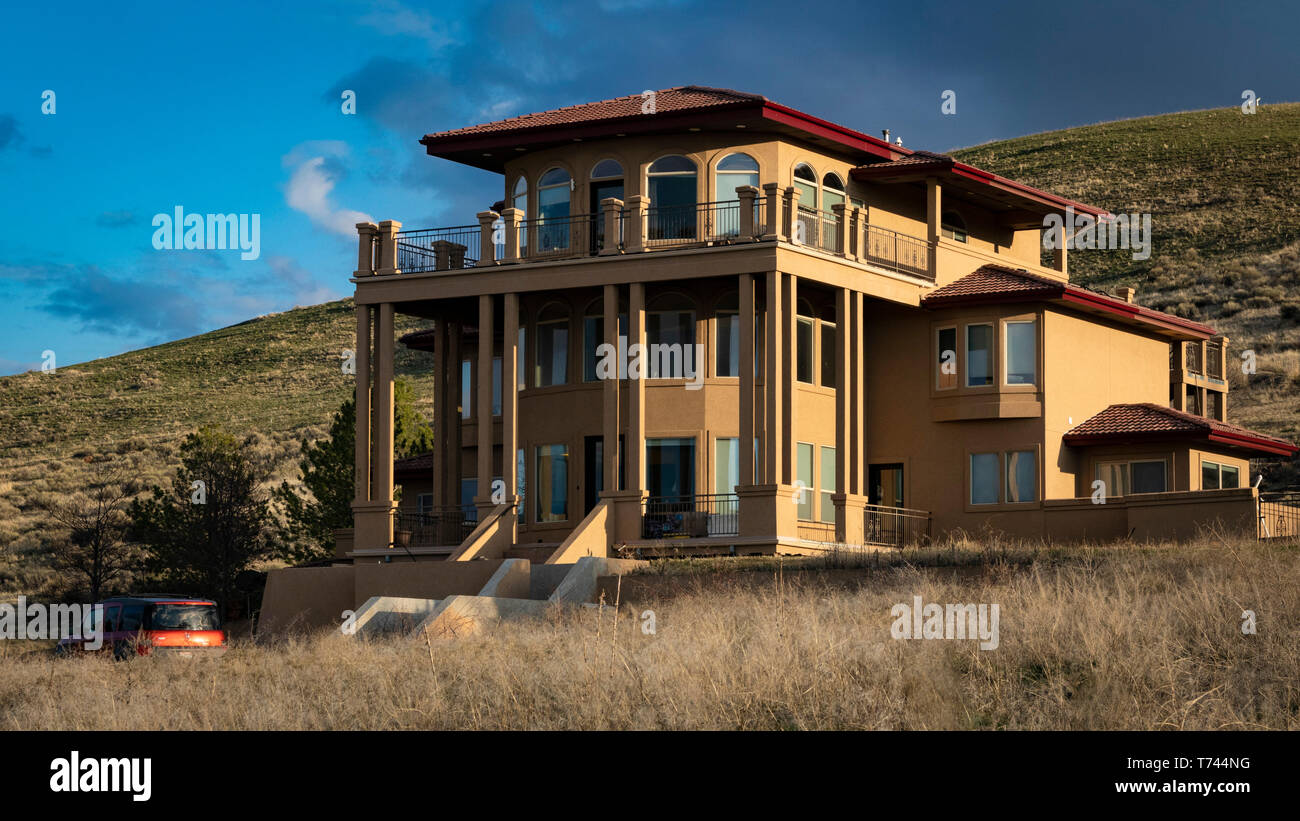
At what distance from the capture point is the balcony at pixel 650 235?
31328 mm

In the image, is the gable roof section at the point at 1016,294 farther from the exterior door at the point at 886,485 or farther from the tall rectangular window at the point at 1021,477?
the exterior door at the point at 886,485

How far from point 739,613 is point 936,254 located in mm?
16192

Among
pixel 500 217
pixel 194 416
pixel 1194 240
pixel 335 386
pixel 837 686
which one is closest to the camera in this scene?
pixel 837 686

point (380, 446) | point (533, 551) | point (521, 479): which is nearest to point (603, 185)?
point (521, 479)

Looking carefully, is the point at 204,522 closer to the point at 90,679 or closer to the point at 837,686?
the point at 90,679

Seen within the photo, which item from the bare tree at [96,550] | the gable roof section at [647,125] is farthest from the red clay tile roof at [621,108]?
the bare tree at [96,550]

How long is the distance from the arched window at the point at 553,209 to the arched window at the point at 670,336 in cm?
249

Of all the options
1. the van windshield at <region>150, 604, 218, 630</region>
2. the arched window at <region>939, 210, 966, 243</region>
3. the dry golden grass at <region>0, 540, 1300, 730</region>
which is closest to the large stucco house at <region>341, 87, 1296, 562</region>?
the arched window at <region>939, 210, 966, 243</region>

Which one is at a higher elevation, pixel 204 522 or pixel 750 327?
pixel 750 327

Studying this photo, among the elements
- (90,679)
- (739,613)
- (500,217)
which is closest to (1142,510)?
(739,613)

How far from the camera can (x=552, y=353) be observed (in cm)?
3531

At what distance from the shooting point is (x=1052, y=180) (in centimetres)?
9212

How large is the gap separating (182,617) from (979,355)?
58.5 feet

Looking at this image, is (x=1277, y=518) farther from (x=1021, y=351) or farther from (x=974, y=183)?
(x=974, y=183)
